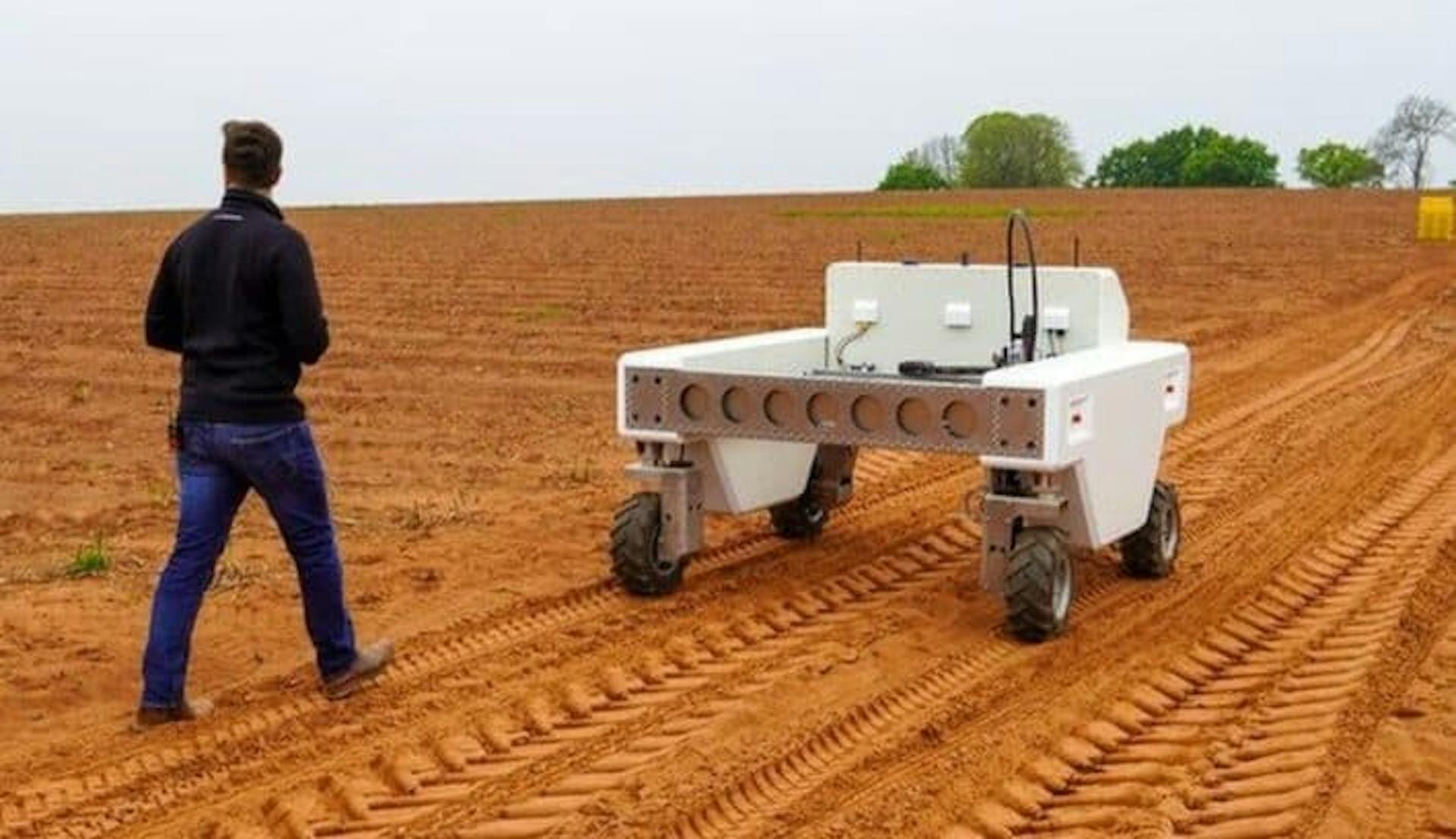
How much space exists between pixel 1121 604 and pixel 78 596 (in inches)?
166

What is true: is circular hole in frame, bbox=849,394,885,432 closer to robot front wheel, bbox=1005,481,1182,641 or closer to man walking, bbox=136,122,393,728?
robot front wheel, bbox=1005,481,1182,641

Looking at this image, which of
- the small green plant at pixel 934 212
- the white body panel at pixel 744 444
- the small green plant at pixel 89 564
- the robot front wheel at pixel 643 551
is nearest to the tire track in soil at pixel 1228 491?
the white body panel at pixel 744 444

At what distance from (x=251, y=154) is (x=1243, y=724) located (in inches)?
143

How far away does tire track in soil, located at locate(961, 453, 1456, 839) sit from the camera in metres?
5.26

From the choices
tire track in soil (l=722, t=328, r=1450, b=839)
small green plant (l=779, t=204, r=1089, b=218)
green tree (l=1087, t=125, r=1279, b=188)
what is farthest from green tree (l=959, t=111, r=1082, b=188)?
tire track in soil (l=722, t=328, r=1450, b=839)

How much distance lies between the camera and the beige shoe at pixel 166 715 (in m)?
6.06

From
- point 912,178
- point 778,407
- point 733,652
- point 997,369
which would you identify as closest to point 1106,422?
point 997,369

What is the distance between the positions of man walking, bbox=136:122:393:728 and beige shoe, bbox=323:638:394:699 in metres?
0.41

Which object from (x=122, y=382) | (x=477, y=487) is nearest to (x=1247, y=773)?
(x=477, y=487)

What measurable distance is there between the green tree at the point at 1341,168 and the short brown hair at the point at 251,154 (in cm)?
10143

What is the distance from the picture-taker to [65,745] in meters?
5.87

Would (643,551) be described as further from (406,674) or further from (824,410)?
(406,674)

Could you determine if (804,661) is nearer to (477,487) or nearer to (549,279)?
(477,487)

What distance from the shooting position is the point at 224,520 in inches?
246
